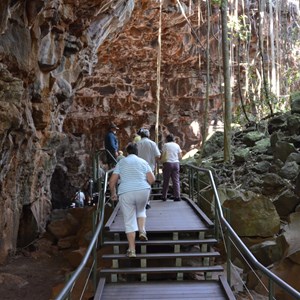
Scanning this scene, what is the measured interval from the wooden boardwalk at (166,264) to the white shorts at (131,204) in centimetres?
54

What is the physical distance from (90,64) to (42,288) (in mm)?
8285

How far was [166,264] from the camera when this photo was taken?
6199 mm

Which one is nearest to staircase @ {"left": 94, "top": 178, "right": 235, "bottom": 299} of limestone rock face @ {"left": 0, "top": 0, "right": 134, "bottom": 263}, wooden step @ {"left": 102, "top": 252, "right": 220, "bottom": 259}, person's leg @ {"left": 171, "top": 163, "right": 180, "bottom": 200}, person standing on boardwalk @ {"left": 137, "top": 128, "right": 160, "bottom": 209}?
wooden step @ {"left": 102, "top": 252, "right": 220, "bottom": 259}

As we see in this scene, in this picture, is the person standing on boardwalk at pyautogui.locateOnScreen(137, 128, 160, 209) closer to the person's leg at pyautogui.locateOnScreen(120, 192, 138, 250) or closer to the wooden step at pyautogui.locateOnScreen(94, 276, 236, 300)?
the person's leg at pyautogui.locateOnScreen(120, 192, 138, 250)

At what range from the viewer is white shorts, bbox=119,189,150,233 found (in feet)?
17.8

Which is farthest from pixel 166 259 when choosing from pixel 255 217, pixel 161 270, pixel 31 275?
pixel 31 275

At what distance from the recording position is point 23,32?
27.1 feet

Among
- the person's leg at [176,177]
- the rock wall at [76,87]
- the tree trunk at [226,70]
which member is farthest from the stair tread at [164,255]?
the tree trunk at [226,70]

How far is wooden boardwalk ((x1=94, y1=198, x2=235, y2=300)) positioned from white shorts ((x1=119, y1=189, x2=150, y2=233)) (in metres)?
0.54

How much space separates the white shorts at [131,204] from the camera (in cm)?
542

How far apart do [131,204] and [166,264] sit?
132 cm

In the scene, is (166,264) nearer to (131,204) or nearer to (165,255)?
(165,255)

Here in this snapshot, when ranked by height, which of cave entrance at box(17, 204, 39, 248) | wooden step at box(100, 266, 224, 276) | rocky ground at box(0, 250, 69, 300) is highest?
wooden step at box(100, 266, 224, 276)

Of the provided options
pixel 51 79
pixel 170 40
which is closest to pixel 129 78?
pixel 170 40
